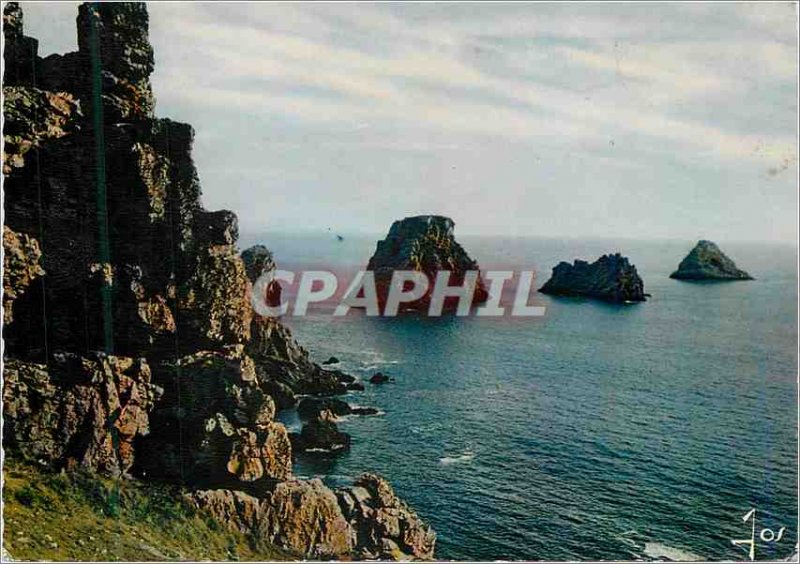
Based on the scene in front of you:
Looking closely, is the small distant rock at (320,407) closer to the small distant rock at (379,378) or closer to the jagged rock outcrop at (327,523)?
the small distant rock at (379,378)

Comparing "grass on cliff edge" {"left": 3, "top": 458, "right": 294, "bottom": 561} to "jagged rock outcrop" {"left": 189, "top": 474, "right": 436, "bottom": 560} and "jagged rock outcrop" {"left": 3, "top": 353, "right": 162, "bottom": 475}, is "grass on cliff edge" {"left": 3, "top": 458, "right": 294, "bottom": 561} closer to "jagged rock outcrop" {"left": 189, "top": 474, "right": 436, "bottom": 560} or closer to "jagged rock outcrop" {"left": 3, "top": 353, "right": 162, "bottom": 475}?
"jagged rock outcrop" {"left": 189, "top": 474, "right": 436, "bottom": 560}

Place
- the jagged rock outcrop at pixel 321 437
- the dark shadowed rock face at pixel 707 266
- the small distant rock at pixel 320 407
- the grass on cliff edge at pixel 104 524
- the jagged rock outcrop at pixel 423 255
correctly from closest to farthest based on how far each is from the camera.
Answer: the grass on cliff edge at pixel 104 524 < the jagged rock outcrop at pixel 321 437 < the jagged rock outcrop at pixel 423 255 < the small distant rock at pixel 320 407 < the dark shadowed rock face at pixel 707 266

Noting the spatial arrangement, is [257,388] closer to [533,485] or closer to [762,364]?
[533,485]

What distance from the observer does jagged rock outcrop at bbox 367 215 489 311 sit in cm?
1414

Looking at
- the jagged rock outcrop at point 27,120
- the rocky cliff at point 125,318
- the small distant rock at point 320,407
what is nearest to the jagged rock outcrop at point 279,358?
the small distant rock at point 320,407

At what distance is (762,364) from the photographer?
15578 millimetres

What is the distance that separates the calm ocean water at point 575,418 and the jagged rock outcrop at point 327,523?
1.58 ft

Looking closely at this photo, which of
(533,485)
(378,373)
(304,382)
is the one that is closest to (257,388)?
(304,382)

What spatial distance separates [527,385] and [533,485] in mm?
2128

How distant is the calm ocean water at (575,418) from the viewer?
43.5 ft

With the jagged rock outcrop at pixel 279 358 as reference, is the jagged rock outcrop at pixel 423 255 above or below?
above

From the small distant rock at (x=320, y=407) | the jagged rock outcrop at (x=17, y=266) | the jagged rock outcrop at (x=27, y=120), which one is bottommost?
the small distant rock at (x=320, y=407)

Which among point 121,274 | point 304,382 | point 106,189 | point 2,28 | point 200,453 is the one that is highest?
point 2,28

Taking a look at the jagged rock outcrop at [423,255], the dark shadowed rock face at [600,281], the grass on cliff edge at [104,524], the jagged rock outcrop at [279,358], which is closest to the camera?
the grass on cliff edge at [104,524]
